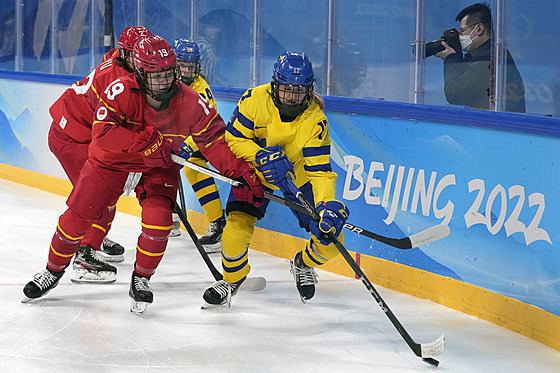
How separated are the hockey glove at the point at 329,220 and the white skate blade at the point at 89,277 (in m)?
1.14

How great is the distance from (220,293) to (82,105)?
112 cm

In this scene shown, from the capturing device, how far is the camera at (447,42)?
3.86 m

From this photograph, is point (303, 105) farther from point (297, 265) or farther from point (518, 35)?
point (518, 35)

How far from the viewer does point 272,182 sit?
3.25 metres

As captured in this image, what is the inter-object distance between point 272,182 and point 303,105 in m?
0.34

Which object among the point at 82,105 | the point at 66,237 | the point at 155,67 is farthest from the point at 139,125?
the point at 82,105

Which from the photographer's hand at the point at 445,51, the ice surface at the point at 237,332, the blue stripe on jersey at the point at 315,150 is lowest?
the ice surface at the point at 237,332

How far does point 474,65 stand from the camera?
378 cm

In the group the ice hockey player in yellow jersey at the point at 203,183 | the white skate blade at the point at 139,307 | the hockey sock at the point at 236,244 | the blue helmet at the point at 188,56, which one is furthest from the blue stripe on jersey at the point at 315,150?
the blue helmet at the point at 188,56

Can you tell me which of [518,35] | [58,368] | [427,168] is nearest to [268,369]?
[58,368]

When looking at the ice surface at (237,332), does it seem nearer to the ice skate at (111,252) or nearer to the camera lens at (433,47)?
the ice skate at (111,252)

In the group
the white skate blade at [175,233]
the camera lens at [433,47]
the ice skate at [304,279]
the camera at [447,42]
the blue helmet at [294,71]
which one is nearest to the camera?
the blue helmet at [294,71]

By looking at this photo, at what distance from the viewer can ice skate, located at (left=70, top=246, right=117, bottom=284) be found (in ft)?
12.4

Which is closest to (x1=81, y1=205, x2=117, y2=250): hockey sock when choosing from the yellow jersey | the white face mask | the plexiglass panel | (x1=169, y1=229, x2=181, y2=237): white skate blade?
the yellow jersey
